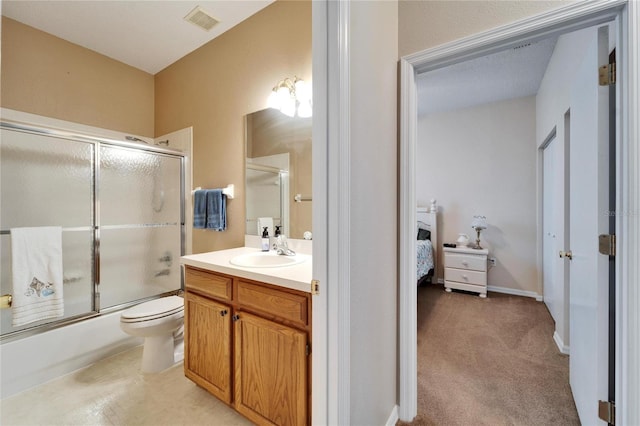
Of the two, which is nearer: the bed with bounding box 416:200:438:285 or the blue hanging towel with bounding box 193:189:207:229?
the blue hanging towel with bounding box 193:189:207:229

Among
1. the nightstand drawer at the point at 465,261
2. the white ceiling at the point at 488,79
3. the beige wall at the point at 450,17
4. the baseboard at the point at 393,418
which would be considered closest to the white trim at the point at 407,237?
the baseboard at the point at 393,418

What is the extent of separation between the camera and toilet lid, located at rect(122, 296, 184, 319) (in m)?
1.97

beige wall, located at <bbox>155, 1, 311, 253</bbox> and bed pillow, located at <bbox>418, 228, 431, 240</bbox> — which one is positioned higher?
beige wall, located at <bbox>155, 1, 311, 253</bbox>

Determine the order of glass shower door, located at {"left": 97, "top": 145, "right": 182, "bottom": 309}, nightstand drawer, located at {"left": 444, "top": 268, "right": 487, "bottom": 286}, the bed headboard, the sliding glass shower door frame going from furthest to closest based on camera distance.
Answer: the bed headboard
nightstand drawer, located at {"left": 444, "top": 268, "right": 487, "bottom": 286}
glass shower door, located at {"left": 97, "top": 145, "right": 182, "bottom": 309}
the sliding glass shower door frame

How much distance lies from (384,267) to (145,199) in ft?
7.72

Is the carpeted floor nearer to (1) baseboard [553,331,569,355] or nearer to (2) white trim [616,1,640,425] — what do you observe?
(1) baseboard [553,331,569,355]

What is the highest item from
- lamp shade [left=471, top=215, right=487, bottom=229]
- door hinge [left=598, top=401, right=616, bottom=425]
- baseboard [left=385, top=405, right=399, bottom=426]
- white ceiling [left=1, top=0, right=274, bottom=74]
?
white ceiling [left=1, top=0, right=274, bottom=74]

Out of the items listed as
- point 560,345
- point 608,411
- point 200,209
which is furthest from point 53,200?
point 560,345

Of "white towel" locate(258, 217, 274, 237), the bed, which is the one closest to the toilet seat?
"white towel" locate(258, 217, 274, 237)

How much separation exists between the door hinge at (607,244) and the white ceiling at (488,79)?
1930mm

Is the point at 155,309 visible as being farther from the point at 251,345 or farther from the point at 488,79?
the point at 488,79

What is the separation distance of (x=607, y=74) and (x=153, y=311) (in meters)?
2.89

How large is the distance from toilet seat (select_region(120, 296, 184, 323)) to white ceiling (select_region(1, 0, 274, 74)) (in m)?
2.29

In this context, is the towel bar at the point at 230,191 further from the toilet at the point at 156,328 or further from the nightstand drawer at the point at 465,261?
the nightstand drawer at the point at 465,261
